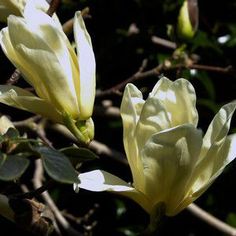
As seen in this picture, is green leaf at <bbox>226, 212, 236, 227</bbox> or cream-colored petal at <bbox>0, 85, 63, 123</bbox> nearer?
cream-colored petal at <bbox>0, 85, 63, 123</bbox>

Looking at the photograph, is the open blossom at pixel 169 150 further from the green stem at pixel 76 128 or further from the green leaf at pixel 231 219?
the green leaf at pixel 231 219

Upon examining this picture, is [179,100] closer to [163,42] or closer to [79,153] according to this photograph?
[79,153]

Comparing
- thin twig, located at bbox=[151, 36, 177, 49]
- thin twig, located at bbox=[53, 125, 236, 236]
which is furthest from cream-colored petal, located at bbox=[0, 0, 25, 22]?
thin twig, located at bbox=[151, 36, 177, 49]

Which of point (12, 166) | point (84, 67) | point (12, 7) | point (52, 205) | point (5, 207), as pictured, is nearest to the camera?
point (12, 166)

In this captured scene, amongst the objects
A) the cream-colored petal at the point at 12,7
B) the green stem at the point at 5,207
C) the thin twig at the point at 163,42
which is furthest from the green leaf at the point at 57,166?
the thin twig at the point at 163,42

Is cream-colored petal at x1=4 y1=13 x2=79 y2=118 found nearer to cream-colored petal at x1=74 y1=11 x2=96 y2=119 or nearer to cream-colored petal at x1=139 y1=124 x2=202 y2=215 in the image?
cream-colored petal at x1=74 y1=11 x2=96 y2=119

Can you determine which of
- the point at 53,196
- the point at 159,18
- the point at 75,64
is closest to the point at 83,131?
the point at 75,64

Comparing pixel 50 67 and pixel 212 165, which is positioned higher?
pixel 50 67

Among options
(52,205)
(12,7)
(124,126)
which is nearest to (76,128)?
(124,126)

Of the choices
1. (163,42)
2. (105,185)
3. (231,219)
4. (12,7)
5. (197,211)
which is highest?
(12,7)
